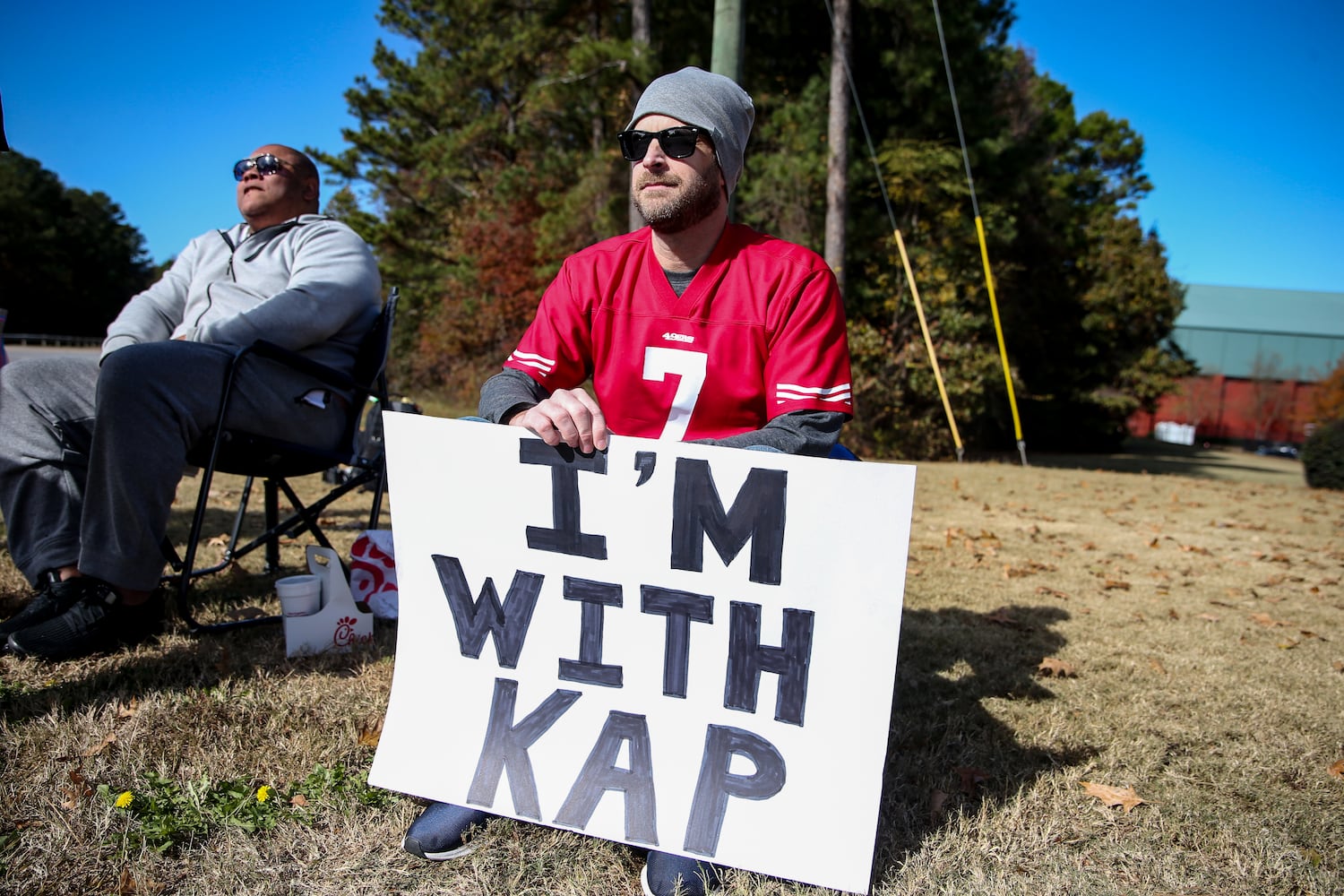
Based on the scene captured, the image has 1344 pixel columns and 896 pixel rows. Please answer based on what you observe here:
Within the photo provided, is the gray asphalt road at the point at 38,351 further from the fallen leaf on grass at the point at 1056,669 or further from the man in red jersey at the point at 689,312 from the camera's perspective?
the fallen leaf on grass at the point at 1056,669

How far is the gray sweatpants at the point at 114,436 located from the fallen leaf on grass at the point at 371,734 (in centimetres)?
85

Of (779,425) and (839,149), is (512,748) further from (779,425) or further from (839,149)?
(839,149)

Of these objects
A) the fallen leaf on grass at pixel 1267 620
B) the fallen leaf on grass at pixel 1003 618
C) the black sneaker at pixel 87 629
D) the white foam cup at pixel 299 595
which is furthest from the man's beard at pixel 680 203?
the fallen leaf on grass at pixel 1267 620

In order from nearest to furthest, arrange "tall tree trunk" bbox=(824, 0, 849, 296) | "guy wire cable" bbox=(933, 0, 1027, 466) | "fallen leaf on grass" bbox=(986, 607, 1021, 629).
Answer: "fallen leaf on grass" bbox=(986, 607, 1021, 629), "guy wire cable" bbox=(933, 0, 1027, 466), "tall tree trunk" bbox=(824, 0, 849, 296)

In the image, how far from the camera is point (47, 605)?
238 cm

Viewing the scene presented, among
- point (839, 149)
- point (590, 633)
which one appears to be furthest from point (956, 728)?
point (839, 149)

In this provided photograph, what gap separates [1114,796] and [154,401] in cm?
286

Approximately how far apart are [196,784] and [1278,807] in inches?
104

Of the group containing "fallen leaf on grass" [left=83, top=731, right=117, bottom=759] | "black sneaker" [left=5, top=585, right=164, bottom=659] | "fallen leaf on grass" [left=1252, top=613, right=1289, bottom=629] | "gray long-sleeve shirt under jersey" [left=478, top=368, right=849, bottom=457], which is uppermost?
"gray long-sleeve shirt under jersey" [left=478, top=368, right=849, bottom=457]

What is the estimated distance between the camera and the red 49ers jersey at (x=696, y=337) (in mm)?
1979

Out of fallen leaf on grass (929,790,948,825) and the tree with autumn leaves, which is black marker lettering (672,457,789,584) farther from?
the tree with autumn leaves

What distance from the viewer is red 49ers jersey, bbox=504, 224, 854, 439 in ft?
6.49

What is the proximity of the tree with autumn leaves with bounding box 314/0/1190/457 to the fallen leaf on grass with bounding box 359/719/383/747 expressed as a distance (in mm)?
10902

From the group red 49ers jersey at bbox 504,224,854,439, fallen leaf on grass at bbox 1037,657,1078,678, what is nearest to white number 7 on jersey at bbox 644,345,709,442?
red 49ers jersey at bbox 504,224,854,439
